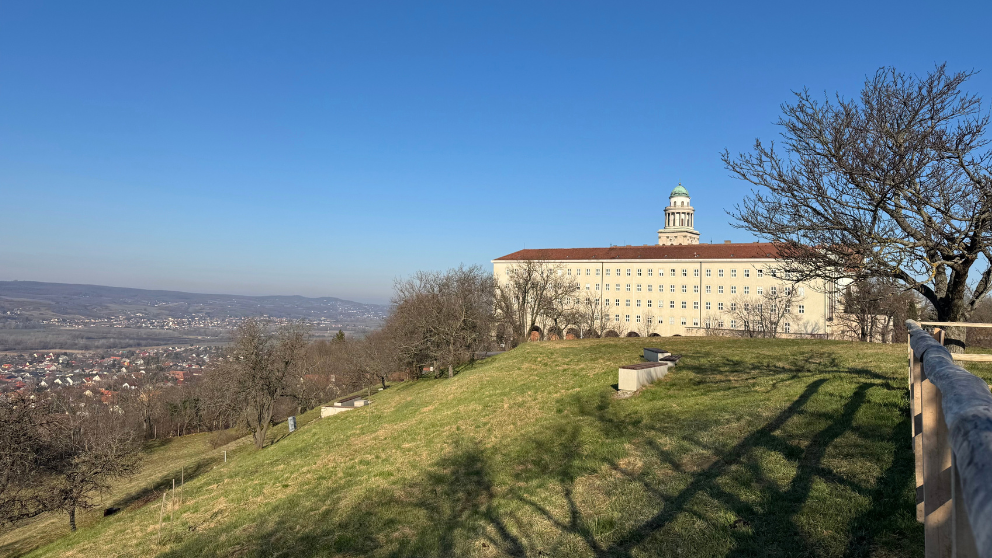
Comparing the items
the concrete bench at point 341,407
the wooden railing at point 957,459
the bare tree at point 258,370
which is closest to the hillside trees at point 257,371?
the bare tree at point 258,370

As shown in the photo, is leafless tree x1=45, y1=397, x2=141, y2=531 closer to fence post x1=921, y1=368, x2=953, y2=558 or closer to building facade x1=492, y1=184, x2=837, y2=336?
fence post x1=921, y1=368, x2=953, y2=558

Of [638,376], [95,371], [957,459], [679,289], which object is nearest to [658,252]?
[679,289]

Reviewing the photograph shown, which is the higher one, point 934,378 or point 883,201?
point 883,201

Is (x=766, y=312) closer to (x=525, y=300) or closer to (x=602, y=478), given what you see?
(x=525, y=300)

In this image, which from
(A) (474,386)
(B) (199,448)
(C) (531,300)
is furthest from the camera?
(C) (531,300)

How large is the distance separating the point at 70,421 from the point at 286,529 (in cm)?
2241

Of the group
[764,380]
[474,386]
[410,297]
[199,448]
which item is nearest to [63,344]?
[199,448]

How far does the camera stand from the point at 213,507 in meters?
15.9

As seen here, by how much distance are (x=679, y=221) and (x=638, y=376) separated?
9188cm

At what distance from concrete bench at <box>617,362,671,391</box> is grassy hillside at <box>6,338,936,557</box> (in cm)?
42

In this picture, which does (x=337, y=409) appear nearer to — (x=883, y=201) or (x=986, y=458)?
(x=883, y=201)

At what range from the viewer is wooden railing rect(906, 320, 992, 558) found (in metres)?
1.04

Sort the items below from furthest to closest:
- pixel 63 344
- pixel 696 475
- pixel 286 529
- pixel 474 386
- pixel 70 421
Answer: pixel 63 344, pixel 70 421, pixel 474 386, pixel 286 529, pixel 696 475

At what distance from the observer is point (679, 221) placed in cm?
10319
